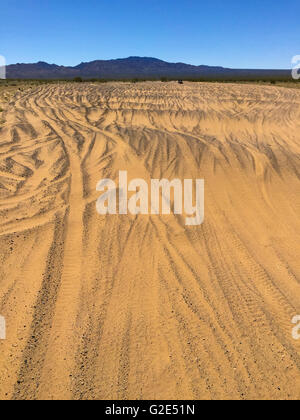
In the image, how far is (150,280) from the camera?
3967 millimetres

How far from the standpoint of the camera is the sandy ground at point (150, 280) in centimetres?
285

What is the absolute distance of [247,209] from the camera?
576 centimetres

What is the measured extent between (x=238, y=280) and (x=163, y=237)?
4.58 ft

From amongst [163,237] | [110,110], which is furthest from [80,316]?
[110,110]

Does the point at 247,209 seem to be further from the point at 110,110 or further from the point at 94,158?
the point at 110,110

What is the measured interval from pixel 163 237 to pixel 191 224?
0.68m

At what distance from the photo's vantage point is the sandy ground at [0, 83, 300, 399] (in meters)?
2.85

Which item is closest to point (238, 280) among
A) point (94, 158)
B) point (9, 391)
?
point (9, 391)

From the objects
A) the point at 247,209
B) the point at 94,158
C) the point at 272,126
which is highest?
the point at 272,126

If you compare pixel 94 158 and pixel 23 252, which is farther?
pixel 94 158

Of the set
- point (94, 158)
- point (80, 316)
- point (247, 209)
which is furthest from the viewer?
point (94, 158)

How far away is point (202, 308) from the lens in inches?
140

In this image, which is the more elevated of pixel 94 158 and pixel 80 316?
pixel 94 158
